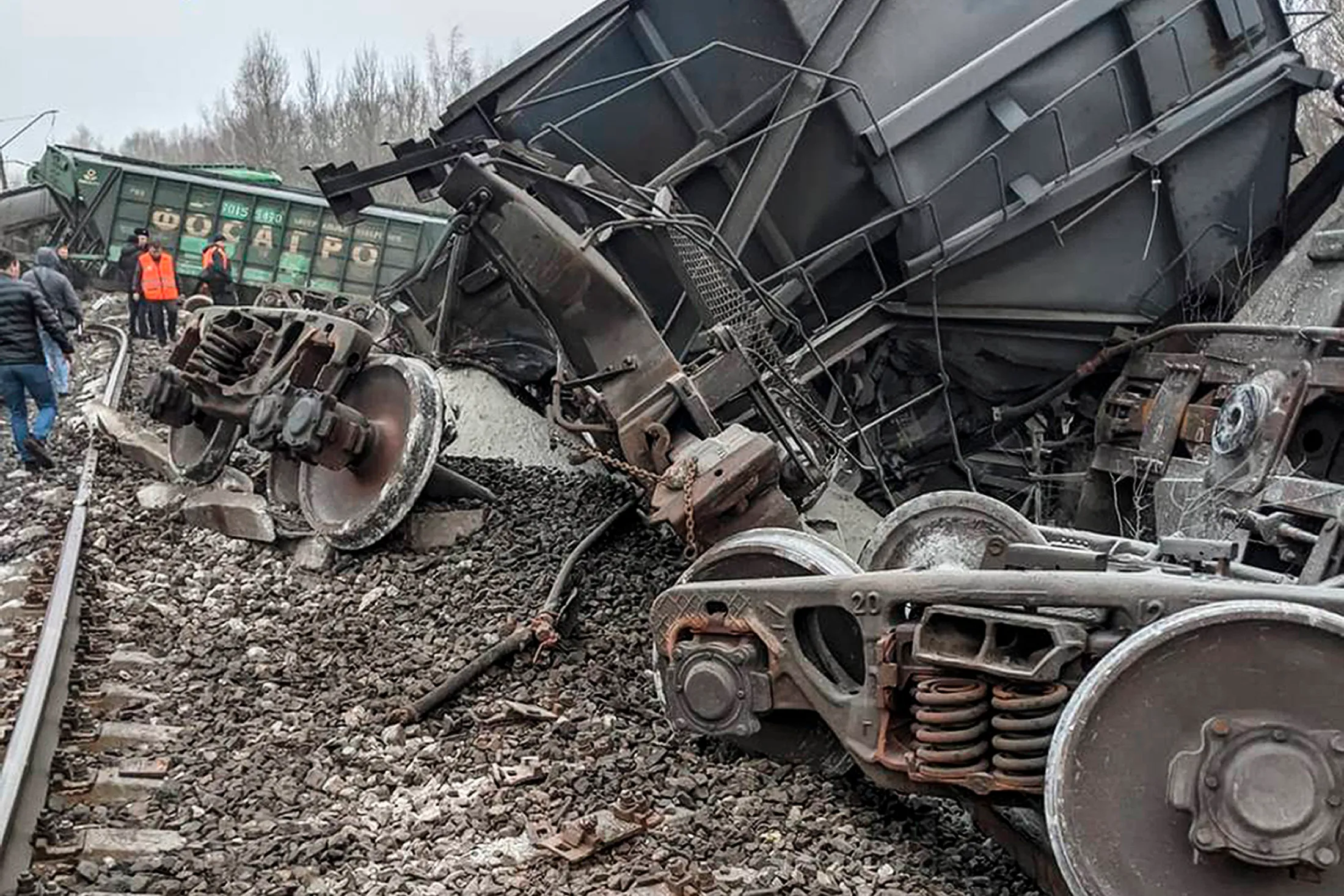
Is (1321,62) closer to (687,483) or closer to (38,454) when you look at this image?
(687,483)

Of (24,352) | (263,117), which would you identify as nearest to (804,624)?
(24,352)

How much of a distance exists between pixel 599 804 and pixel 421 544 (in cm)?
244

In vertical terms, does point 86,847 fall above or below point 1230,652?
above

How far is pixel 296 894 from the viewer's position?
2951mm

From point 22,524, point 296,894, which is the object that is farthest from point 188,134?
point 296,894

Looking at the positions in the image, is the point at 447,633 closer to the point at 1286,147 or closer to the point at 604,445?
the point at 604,445

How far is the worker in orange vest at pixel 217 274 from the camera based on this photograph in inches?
603

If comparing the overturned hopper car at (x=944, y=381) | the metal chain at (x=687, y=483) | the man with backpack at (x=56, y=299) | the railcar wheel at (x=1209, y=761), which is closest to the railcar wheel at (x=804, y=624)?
the overturned hopper car at (x=944, y=381)

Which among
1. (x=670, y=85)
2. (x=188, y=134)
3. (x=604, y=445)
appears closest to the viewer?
(x=604, y=445)

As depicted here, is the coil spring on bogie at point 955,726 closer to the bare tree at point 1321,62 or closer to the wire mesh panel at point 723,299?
the wire mesh panel at point 723,299

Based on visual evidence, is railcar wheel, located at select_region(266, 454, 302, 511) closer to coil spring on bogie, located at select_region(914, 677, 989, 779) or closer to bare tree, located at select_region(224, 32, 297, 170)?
coil spring on bogie, located at select_region(914, 677, 989, 779)

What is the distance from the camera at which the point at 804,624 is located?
358cm

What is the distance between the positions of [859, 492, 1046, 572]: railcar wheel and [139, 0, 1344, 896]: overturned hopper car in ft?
0.04

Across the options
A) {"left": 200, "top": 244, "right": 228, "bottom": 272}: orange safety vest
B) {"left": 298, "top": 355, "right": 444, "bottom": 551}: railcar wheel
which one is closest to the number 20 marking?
{"left": 298, "top": 355, "right": 444, "bottom": 551}: railcar wheel
